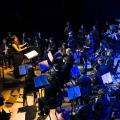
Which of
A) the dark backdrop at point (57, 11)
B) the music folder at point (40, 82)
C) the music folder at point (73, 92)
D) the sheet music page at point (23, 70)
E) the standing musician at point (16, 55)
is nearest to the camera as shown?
the music folder at point (73, 92)

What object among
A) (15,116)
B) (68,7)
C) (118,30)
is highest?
(68,7)

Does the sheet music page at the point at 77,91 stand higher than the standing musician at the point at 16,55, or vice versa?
the standing musician at the point at 16,55

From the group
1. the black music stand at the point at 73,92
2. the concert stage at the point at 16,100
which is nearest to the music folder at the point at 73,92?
the black music stand at the point at 73,92

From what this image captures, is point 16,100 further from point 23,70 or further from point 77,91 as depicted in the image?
point 77,91

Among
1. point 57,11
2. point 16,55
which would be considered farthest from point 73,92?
point 57,11

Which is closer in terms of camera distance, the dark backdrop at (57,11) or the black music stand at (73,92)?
the black music stand at (73,92)

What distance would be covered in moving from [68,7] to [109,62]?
14868 millimetres

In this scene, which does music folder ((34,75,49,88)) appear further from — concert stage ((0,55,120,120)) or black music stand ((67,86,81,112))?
black music stand ((67,86,81,112))

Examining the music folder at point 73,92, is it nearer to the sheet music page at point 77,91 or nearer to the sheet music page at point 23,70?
the sheet music page at point 77,91

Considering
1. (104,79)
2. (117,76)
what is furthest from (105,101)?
(117,76)

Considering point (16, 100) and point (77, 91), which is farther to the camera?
point (16, 100)

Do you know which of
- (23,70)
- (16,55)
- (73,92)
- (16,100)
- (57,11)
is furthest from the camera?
(57,11)

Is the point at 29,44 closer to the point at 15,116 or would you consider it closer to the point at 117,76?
the point at 117,76

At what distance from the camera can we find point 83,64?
1866 centimetres
